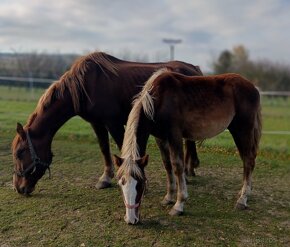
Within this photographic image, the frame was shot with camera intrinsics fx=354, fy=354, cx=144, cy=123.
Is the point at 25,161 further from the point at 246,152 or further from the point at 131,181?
the point at 246,152

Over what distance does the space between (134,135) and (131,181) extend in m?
0.50

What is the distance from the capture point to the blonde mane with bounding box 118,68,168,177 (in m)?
3.38

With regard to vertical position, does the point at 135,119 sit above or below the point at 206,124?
above

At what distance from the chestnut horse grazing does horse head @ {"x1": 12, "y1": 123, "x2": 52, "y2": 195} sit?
126cm

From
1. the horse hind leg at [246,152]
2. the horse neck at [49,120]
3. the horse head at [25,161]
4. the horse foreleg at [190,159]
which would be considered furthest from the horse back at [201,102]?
the horse head at [25,161]

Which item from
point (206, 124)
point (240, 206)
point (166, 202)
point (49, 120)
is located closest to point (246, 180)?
point (240, 206)

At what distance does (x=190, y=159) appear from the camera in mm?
5320

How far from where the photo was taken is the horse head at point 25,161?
421 centimetres

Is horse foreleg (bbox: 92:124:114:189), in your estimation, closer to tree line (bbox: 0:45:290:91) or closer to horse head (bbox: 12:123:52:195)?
horse head (bbox: 12:123:52:195)

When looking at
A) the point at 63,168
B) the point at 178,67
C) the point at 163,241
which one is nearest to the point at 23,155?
the point at 63,168

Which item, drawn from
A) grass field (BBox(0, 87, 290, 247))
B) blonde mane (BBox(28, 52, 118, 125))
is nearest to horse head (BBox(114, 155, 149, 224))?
grass field (BBox(0, 87, 290, 247))

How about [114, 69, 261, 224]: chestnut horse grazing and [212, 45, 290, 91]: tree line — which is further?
[212, 45, 290, 91]: tree line

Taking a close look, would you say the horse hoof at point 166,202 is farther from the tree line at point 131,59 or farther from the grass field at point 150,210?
the tree line at point 131,59

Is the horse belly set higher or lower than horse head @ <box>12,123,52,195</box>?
higher
